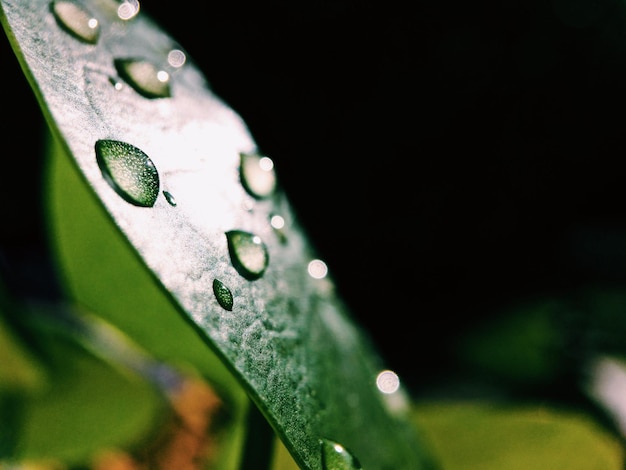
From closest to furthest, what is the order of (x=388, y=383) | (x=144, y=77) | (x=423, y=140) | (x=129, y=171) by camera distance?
1. (x=129, y=171)
2. (x=144, y=77)
3. (x=388, y=383)
4. (x=423, y=140)

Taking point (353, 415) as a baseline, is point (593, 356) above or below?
below

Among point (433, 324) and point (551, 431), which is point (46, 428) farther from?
point (433, 324)

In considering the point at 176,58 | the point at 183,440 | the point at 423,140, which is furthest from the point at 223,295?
the point at 423,140

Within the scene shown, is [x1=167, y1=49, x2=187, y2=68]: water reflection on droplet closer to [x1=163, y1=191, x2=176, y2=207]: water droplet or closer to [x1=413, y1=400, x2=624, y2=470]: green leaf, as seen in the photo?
[x1=163, y1=191, x2=176, y2=207]: water droplet

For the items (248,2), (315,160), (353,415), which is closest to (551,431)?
(353,415)

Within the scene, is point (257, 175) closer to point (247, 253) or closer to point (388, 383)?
point (247, 253)

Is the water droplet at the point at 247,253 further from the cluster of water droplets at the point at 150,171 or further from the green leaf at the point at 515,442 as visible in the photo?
the green leaf at the point at 515,442
